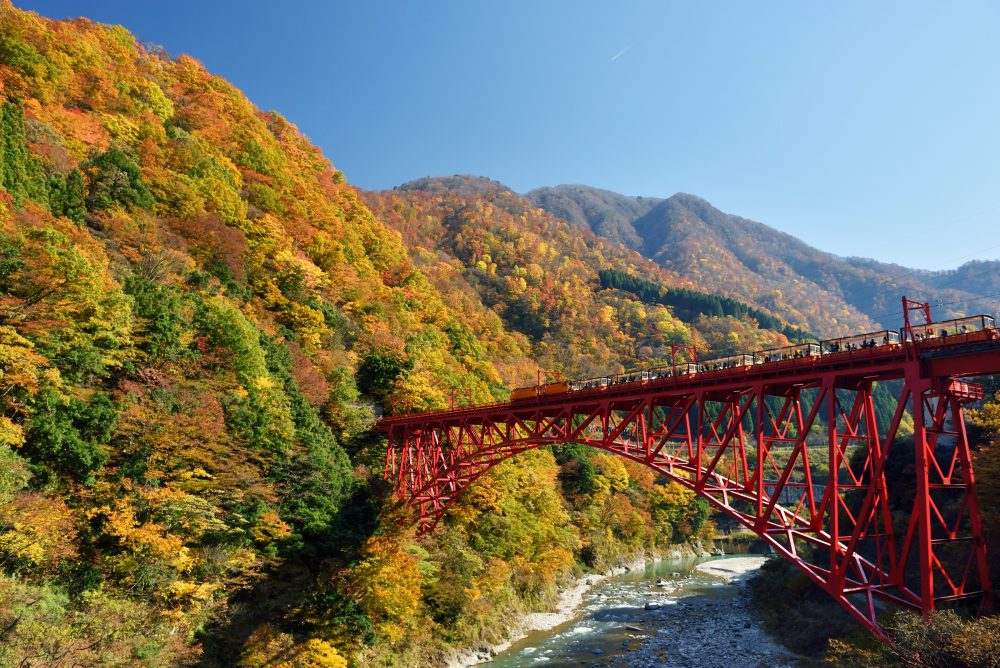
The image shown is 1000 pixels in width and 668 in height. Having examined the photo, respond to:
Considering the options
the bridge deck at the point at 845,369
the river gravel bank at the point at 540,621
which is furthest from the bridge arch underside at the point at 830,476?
the river gravel bank at the point at 540,621

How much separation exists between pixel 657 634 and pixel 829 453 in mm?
17563

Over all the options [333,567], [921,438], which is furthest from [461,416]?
[921,438]

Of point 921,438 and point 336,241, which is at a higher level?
point 336,241

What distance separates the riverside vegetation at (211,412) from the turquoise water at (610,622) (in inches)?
→ 90.1

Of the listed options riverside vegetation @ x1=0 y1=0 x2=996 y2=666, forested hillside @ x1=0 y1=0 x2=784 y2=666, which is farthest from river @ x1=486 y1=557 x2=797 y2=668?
riverside vegetation @ x1=0 y1=0 x2=996 y2=666

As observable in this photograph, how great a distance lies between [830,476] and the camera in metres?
13.1

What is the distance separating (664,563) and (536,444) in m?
31.2

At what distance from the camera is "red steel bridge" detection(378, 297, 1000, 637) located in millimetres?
11836

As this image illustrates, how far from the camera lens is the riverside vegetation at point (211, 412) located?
53.5ft

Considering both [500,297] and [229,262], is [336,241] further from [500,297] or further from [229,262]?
[500,297]

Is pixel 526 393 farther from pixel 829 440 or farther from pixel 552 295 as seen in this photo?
pixel 552 295

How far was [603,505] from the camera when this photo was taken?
150 feet

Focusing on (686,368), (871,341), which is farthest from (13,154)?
(871,341)

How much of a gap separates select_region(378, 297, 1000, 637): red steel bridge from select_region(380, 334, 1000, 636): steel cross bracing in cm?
5
